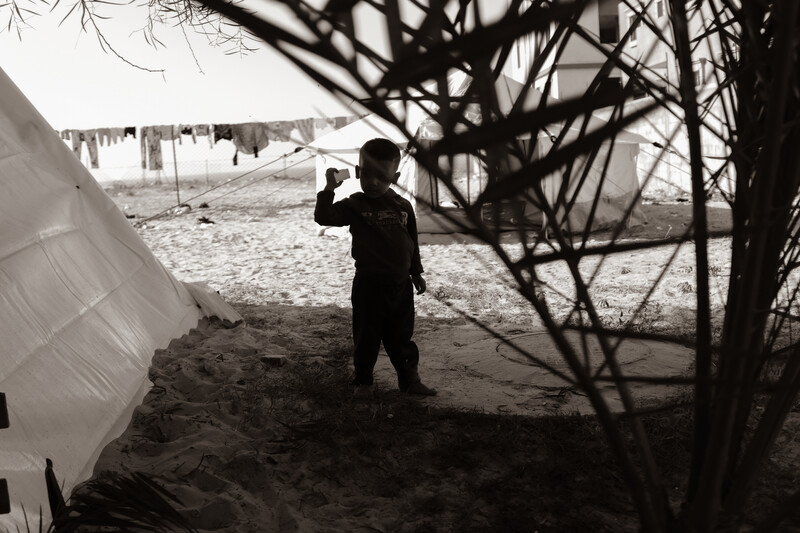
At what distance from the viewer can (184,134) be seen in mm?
21078

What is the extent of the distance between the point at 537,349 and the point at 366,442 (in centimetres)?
165

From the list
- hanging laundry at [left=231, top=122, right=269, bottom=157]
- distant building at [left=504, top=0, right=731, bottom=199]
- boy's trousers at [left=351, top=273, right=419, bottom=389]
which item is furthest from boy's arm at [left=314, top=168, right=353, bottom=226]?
hanging laundry at [left=231, top=122, right=269, bottom=157]

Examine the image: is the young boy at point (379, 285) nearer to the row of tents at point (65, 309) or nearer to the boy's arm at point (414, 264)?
the boy's arm at point (414, 264)

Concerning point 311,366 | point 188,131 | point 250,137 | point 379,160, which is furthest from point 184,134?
point 379,160

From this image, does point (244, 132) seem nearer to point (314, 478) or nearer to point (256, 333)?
point (256, 333)

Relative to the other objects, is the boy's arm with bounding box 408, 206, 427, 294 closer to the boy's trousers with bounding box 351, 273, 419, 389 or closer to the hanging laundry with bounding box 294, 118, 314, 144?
the boy's trousers with bounding box 351, 273, 419, 389

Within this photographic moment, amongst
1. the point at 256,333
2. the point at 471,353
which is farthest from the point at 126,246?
the point at 471,353

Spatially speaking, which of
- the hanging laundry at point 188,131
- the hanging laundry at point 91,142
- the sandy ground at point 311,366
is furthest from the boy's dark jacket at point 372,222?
the hanging laundry at point 91,142

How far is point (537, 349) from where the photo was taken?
168 inches

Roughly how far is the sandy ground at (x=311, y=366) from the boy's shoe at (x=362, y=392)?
0.19ft

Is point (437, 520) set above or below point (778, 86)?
below

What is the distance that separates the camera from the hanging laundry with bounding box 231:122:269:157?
2028 cm

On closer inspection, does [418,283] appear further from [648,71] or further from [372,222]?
[648,71]

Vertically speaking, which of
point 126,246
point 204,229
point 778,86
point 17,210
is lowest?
point 204,229
